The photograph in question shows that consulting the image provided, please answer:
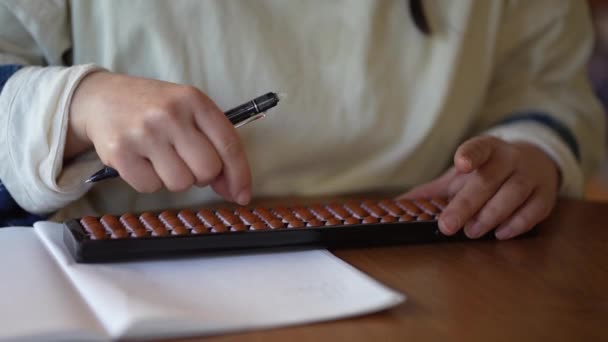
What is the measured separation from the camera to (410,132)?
745 mm

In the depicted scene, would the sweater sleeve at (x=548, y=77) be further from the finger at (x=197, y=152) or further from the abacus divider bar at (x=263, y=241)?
the finger at (x=197, y=152)

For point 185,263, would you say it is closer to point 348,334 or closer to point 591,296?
point 348,334

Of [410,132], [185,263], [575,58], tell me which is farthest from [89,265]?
[575,58]

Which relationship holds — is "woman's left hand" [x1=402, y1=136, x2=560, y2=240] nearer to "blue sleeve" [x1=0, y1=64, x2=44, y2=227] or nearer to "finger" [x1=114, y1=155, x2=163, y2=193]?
"finger" [x1=114, y1=155, x2=163, y2=193]

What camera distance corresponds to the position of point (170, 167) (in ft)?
1.49

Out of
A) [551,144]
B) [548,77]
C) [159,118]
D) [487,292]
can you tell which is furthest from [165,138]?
[548,77]

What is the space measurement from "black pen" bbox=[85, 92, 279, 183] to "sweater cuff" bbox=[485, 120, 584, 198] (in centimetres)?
29

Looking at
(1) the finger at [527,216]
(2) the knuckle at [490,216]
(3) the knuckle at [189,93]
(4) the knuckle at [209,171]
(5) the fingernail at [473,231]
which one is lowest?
(1) the finger at [527,216]

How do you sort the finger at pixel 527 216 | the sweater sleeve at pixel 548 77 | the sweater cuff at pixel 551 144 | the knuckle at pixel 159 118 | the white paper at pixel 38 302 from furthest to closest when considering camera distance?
the sweater sleeve at pixel 548 77 < the sweater cuff at pixel 551 144 < the finger at pixel 527 216 < the knuckle at pixel 159 118 < the white paper at pixel 38 302

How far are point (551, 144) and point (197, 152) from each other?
40 cm

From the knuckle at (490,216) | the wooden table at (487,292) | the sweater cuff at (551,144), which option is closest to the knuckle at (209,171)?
the wooden table at (487,292)

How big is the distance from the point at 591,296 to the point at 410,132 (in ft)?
1.11

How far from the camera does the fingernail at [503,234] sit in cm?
54

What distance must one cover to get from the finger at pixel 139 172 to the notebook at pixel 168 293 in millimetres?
61
